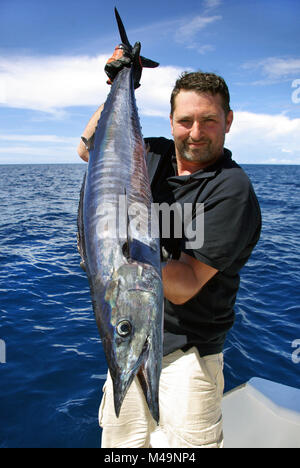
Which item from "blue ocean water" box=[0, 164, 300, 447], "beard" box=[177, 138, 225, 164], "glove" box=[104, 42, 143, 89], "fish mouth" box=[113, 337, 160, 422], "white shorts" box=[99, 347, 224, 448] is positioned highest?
"glove" box=[104, 42, 143, 89]

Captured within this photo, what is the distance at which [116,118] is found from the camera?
1.95 meters

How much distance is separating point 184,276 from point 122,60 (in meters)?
1.43

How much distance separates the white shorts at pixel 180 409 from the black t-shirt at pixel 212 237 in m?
0.11

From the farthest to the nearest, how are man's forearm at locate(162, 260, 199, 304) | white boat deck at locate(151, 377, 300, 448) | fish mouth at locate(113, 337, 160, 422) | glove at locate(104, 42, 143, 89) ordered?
1. white boat deck at locate(151, 377, 300, 448)
2. glove at locate(104, 42, 143, 89)
3. man's forearm at locate(162, 260, 199, 304)
4. fish mouth at locate(113, 337, 160, 422)

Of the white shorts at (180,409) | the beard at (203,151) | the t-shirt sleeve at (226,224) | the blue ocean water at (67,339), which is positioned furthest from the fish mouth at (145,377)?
the blue ocean water at (67,339)

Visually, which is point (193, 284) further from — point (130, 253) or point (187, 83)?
point (187, 83)

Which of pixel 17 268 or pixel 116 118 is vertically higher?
pixel 116 118

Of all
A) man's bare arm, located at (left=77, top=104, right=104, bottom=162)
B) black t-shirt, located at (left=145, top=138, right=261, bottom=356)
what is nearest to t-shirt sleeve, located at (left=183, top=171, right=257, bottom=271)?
black t-shirt, located at (left=145, top=138, right=261, bottom=356)

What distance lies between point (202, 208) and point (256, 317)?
4643 millimetres

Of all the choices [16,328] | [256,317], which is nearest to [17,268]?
[16,328]

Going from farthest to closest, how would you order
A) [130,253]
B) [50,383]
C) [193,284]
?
[50,383], [193,284], [130,253]

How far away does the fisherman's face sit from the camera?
2.04 metres

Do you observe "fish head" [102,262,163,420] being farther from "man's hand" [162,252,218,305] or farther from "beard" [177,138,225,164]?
"beard" [177,138,225,164]

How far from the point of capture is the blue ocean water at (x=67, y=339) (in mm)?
3555
